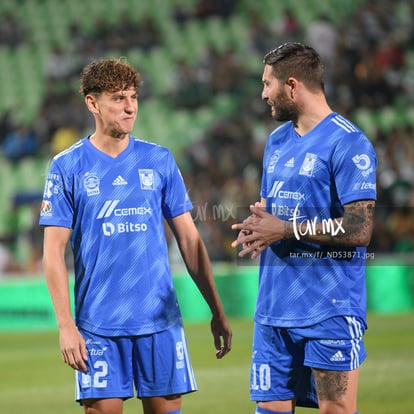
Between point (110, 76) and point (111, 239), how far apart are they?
2.53 feet

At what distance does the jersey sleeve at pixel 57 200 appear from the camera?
4.31m

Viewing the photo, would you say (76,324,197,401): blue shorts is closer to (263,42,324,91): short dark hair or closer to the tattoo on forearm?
the tattoo on forearm

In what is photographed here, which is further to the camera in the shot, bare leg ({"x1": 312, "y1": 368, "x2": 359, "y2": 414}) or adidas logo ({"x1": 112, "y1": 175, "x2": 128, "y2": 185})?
adidas logo ({"x1": 112, "y1": 175, "x2": 128, "y2": 185})

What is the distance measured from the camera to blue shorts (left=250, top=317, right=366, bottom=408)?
4.30m

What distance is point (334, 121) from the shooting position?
4375 millimetres

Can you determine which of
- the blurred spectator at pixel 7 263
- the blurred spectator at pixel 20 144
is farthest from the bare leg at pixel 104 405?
the blurred spectator at pixel 20 144

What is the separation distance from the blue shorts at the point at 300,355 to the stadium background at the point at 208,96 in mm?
8301

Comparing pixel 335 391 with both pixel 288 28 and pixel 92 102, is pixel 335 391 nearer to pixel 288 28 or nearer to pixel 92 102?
pixel 92 102

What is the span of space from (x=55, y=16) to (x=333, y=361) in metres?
17.3

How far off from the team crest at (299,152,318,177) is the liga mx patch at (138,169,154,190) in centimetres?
71

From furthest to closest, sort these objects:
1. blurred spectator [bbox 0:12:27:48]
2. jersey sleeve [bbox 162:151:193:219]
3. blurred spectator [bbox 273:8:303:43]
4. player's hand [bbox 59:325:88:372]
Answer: blurred spectator [bbox 0:12:27:48]
blurred spectator [bbox 273:8:303:43]
jersey sleeve [bbox 162:151:193:219]
player's hand [bbox 59:325:88:372]

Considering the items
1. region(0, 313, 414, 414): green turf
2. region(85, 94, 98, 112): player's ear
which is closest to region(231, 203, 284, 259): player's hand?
region(85, 94, 98, 112): player's ear

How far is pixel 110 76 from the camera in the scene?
4363 mm

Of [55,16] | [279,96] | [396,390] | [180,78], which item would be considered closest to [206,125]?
[180,78]
